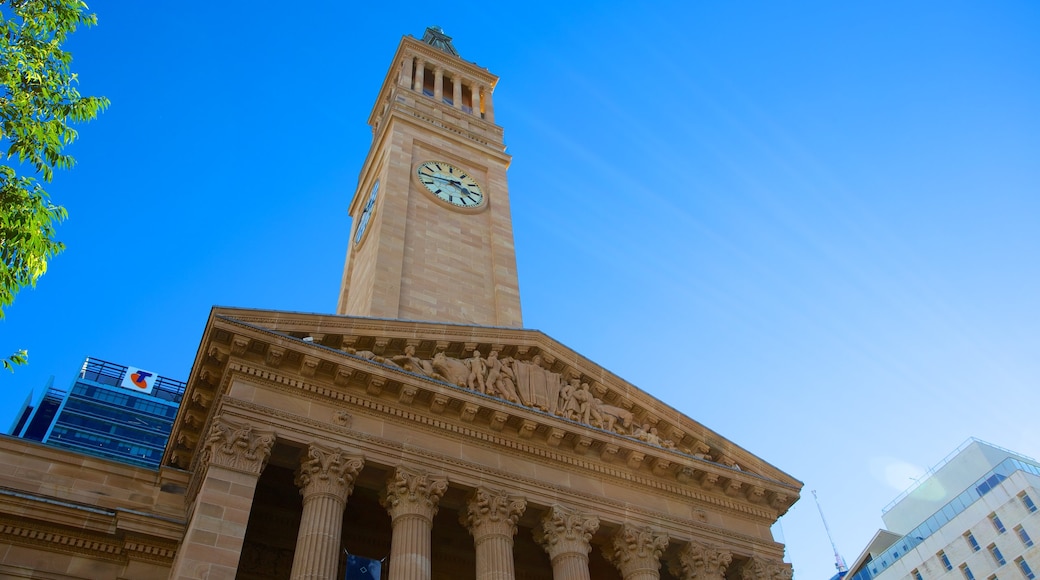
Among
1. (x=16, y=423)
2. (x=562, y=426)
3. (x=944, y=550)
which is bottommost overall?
(x=562, y=426)

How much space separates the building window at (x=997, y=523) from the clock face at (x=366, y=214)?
174 ft

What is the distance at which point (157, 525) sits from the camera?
2062cm

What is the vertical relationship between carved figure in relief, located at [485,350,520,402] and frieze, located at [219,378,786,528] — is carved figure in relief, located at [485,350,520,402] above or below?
above

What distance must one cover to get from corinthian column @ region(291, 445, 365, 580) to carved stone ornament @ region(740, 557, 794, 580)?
12.5 meters

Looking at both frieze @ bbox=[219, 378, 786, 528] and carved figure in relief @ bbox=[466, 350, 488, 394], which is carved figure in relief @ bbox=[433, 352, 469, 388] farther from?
frieze @ bbox=[219, 378, 786, 528]

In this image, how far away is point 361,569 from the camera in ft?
63.9

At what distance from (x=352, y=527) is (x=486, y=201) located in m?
22.0

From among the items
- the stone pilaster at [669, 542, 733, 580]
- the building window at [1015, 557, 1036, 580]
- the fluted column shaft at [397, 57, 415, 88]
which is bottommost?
the stone pilaster at [669, 542, 733, 580]

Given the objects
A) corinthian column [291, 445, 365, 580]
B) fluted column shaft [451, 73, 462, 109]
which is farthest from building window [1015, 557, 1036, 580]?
corinthian column [291, 445, 365, 580]

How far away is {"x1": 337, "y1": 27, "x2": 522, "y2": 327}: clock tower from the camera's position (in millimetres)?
35781

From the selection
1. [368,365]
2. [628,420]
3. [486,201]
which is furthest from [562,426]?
[486,201]

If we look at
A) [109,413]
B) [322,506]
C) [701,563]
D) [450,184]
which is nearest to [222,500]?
[322,506]

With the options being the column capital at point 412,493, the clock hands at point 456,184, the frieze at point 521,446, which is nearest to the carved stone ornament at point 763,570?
the frieze at point 521,446

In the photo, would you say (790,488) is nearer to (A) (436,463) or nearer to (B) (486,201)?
(A) (436,463)
